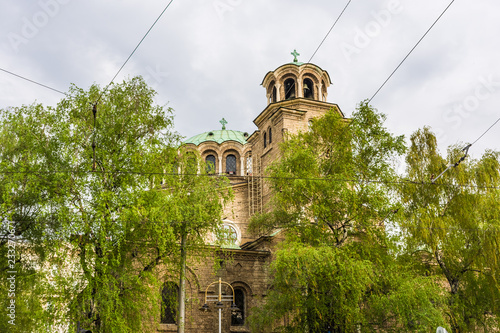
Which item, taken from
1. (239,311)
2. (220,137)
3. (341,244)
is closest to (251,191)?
(239,311)

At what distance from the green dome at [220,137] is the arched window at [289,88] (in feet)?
25.7

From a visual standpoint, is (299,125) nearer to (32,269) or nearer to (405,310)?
(405,310)

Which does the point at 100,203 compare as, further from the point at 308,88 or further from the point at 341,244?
the point at 308,88

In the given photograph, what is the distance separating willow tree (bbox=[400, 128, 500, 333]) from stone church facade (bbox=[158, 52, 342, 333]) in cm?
562

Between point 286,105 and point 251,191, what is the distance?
17.4ft

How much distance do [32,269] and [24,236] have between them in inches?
45.3

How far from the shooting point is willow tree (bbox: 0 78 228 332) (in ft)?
45.3

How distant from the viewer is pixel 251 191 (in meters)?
Answer: 28.0

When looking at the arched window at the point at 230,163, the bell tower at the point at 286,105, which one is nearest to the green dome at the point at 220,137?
the arched window at the point at 230,163

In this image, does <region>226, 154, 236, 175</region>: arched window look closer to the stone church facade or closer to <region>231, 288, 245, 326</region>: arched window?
the stone church facade

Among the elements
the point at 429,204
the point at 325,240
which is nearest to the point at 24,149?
the point at 325,240

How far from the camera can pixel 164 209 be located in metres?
15.0

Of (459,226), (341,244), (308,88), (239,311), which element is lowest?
(239,311)

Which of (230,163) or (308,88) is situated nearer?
(308,88)
